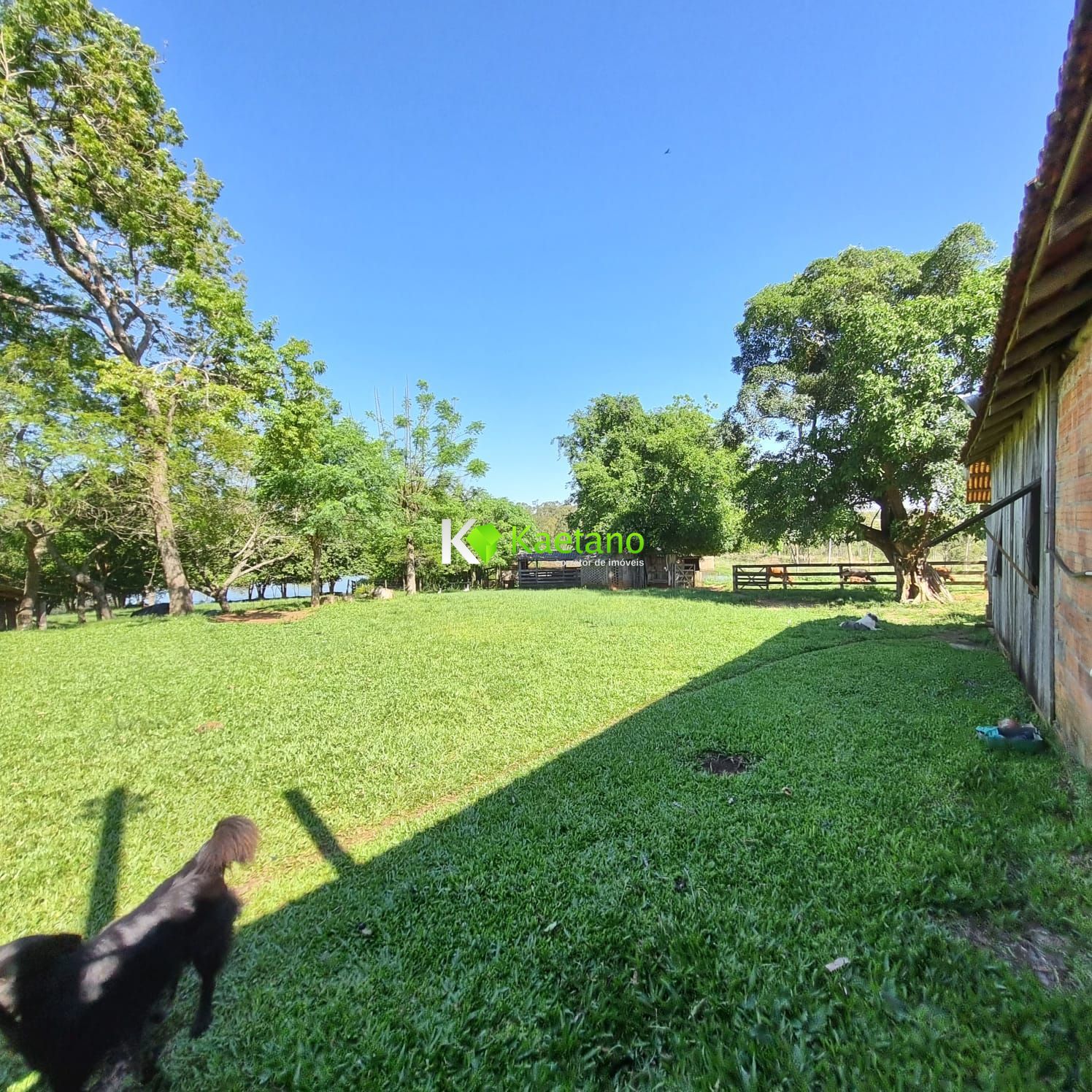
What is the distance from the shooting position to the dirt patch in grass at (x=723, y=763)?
11.3 feet

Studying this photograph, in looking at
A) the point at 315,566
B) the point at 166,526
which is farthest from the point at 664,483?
the point at 166,526

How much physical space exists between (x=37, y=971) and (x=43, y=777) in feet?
10.4

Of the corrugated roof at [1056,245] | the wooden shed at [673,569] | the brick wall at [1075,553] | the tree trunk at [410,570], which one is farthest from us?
the wooden shed at [673,569]

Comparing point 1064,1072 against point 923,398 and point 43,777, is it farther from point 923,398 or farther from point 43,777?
point 923,398

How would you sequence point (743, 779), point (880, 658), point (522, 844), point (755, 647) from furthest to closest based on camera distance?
point (755, 647), point (880, 658), point (743, 779), point (522, 844)

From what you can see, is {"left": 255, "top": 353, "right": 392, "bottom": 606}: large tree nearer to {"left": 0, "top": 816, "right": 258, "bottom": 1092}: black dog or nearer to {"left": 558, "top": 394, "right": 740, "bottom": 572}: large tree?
{"left": 558, "top": 394, "right": 740, "bottom": 572}: large tree

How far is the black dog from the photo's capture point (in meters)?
1.44

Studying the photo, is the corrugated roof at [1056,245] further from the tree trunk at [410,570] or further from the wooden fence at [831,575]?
the tree trunk at [410,570]

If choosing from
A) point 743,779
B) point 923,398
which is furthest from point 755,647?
point 923,398

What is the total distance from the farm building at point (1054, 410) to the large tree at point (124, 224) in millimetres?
14368

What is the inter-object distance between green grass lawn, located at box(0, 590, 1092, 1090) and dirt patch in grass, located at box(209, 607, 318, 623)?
659cm

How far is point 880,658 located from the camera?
20.3 feet

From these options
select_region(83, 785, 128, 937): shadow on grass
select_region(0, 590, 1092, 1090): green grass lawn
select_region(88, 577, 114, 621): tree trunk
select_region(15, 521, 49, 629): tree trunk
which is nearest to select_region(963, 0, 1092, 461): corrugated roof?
select_region(0, 590, 1092, 1090): green grass lawn

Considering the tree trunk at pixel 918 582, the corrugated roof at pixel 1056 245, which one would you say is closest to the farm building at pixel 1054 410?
the corrugated roof at pixel 1056 245
